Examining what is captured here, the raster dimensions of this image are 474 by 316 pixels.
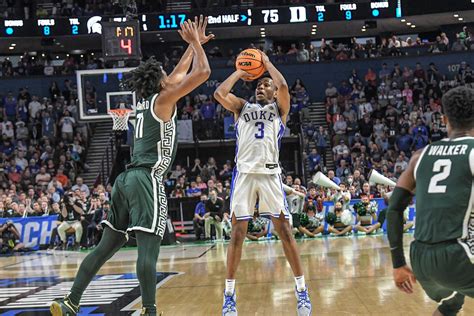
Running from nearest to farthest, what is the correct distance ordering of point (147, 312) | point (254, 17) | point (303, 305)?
point (147, 312), point (303, 305), point (254, 17)

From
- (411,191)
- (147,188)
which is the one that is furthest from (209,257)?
(411,191)

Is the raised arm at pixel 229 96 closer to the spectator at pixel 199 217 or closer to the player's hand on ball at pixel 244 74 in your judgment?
the player's hand on ball at pixel 244 74

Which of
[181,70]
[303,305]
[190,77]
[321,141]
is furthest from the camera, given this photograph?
[321,141]

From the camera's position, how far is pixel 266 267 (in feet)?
38.4

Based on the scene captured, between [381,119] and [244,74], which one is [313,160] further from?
[244,74]

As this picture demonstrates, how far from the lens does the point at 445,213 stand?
13.8 feet

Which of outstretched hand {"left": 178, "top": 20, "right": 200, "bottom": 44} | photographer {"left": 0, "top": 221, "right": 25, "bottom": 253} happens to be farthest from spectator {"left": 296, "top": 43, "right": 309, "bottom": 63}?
outstretched hand {"left": 178, "top": 20, "right": 200, "bottom": 44}

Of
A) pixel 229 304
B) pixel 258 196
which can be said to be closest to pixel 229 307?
pixel 229 304

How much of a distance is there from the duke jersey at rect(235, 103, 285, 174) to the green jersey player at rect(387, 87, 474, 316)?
3.04 metres

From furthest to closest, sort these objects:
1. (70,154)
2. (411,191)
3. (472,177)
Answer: (70,154), (411,191), (472,177)

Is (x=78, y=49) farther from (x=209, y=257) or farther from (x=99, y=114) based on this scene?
(x=209, y=257)

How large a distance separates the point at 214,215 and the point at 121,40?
5.16 m

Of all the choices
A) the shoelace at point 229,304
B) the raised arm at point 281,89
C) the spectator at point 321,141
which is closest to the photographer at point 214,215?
the spectator at point 321,141

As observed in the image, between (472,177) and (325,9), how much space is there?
26.1m
